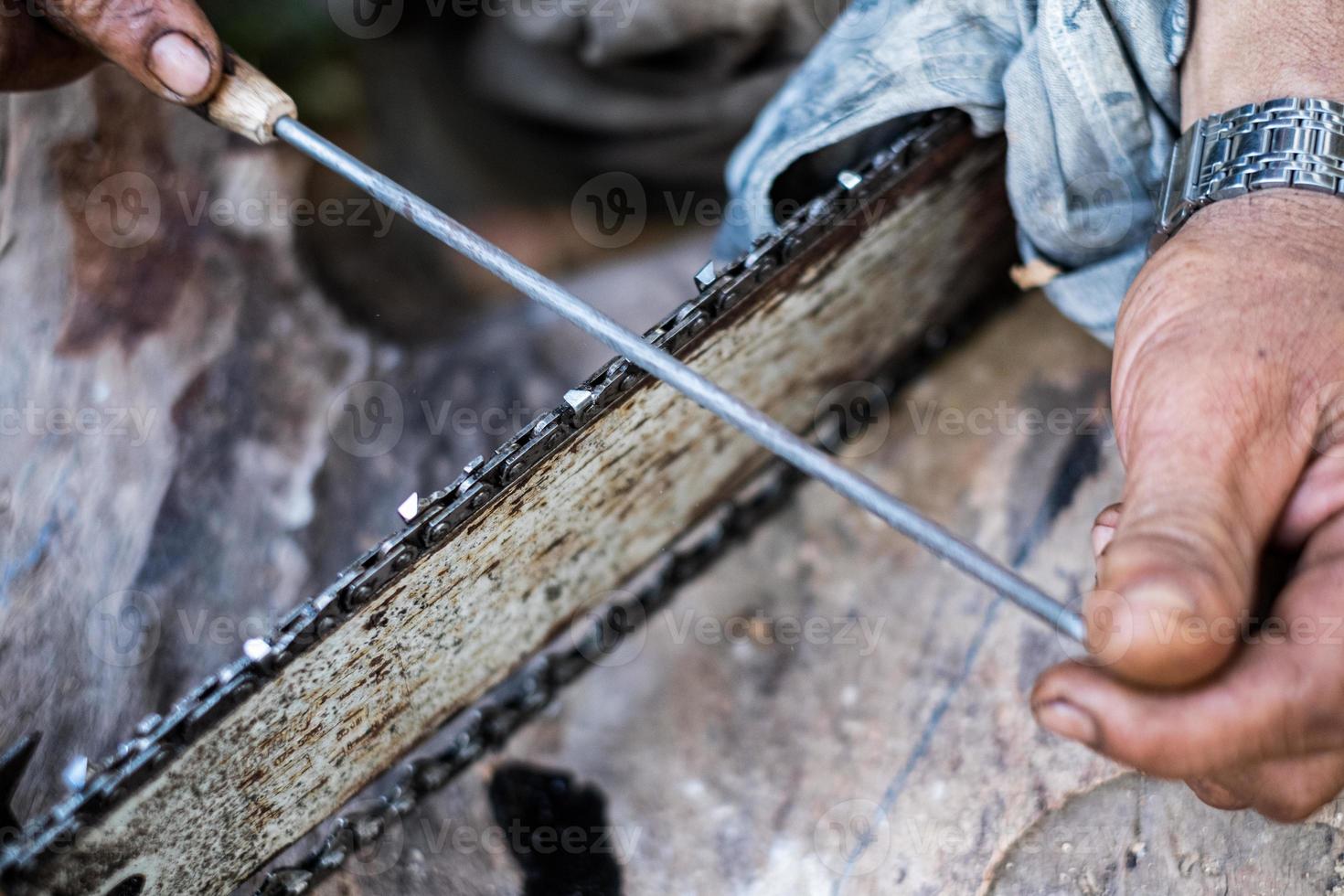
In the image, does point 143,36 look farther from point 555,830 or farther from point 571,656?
point 555,830

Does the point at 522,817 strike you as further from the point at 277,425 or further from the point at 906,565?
the point at 277,425

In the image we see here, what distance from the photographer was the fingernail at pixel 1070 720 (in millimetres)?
832

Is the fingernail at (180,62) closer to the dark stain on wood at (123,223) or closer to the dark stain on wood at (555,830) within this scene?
the dark stain on wood at (123,223)

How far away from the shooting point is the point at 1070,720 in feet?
2.75

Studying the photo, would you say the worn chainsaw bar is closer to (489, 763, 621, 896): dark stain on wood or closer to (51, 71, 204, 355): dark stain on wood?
(489, 763, 621, 896): dark stain on wood

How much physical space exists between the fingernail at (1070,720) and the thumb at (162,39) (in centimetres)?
116

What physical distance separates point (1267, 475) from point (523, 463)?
27.2 inches

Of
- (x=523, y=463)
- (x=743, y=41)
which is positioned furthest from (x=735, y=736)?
(x=743, y=41)
